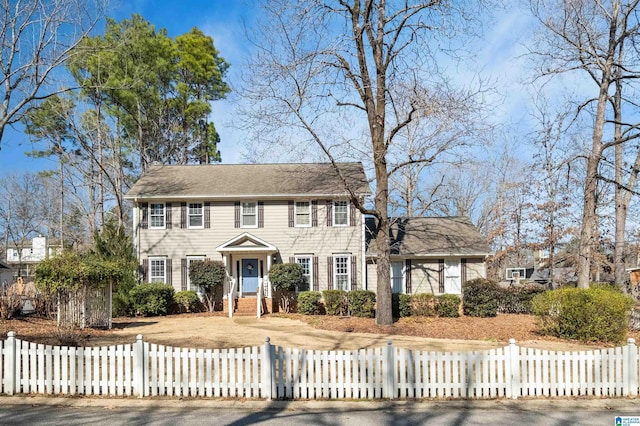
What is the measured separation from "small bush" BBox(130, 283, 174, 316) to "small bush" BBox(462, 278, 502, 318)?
1185cm

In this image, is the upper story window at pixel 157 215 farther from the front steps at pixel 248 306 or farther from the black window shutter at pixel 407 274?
the black window shutter at pixel 407 274

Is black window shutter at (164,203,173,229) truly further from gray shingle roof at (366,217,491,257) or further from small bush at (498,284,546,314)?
small bush at (498,284,546,314)

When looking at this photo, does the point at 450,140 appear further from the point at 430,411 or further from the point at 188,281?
the point at 188,281

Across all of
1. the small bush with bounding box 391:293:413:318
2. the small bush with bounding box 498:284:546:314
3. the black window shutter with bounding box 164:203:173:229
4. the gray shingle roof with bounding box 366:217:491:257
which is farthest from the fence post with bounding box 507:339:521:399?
the black window shutter with bounding box 164:203:173:229

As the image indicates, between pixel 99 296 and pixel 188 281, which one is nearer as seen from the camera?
pixel 99 296

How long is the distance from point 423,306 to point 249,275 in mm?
7967

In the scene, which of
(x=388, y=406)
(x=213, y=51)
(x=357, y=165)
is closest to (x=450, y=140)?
(x=388, y=406)

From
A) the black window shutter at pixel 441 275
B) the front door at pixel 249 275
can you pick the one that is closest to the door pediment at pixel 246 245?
the front door at pixel 249 275

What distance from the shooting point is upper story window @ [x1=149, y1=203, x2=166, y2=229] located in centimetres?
2127

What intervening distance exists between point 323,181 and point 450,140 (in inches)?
357

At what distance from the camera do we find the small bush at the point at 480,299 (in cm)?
1733

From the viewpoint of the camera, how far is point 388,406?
669cm

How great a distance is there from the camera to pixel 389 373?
693 cm

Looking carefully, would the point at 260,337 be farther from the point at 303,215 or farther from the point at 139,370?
the point at 303,215
